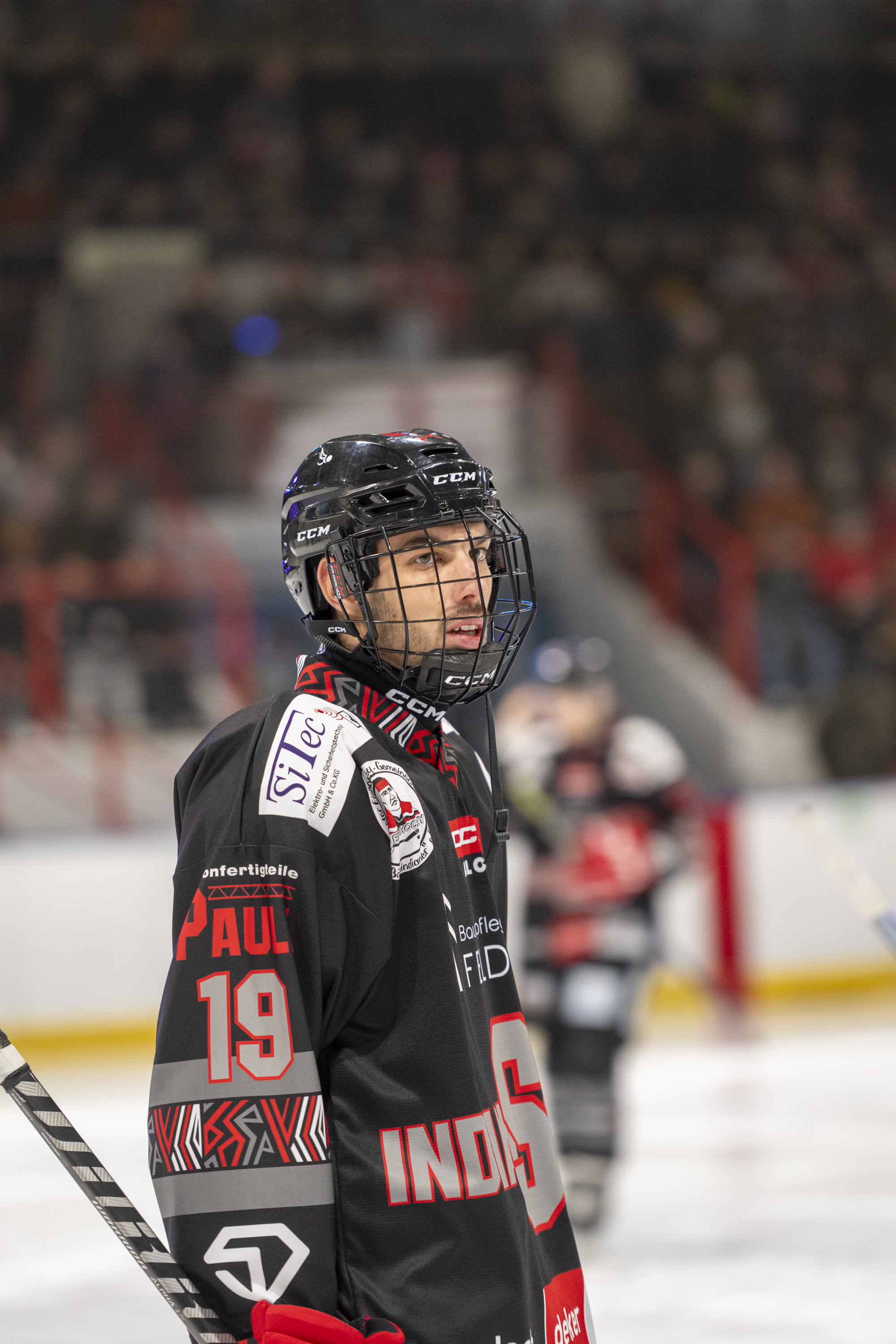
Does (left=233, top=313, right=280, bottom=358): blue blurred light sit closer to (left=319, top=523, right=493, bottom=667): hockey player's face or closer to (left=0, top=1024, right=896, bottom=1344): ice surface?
(left=0, top=1024, right=896, bottom=1344): ice surface

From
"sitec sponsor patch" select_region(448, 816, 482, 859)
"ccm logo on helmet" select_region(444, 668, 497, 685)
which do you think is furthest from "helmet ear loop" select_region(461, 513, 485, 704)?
"sitec sponsor patch" select_region(448, 816, 482, 859)

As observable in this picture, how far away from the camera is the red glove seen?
3.68 feet

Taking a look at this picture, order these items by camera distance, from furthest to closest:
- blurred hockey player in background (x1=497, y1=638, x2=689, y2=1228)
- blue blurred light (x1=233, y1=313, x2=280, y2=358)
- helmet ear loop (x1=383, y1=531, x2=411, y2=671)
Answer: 1. blue blurred light (x1=233, y1=313, x2=280, y2=358)
2. blurred hockey player in background (x1=497, y1=638, x2=689, y2=1228)
3. helmet ear loop (x1=383, y1=531, x2=411, y2=671)

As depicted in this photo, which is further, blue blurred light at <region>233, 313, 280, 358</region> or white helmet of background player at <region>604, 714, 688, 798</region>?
blue blurred light at <region>233, 313, 280, 358</region>

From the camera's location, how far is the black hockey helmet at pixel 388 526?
1.34 m

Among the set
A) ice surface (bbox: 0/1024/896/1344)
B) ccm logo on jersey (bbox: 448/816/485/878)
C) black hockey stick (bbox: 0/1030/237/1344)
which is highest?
ccm logo on jersey (bbox: 448/816/485/878)

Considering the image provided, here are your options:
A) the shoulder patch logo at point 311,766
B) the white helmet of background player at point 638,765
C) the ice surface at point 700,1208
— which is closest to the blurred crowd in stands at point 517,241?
the ice surface at point 700,1208

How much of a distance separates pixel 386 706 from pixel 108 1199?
0.41m

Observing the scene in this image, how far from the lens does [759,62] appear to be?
35.7ft

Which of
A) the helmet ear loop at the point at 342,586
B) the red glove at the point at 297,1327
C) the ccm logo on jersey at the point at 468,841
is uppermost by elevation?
the helmet ear loop at the point at 342,586

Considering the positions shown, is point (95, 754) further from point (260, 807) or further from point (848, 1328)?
point (260, 807)

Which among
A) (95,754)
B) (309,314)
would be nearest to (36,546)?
(95,754)

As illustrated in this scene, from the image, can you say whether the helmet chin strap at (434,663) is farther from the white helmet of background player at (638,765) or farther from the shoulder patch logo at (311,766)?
the white helmet of background player at (638,765)

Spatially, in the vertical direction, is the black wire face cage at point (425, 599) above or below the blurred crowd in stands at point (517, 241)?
below
